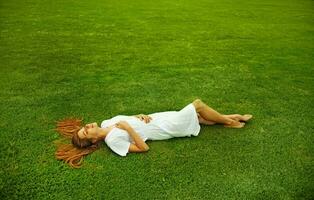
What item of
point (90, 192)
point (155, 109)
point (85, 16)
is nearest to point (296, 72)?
point (155, 109)

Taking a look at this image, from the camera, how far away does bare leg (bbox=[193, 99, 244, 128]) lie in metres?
5.02

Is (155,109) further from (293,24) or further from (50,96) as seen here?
(293,24)

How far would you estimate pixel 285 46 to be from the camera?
846cm

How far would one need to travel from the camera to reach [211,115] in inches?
200

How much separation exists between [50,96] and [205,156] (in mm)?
2457

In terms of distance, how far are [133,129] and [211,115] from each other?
98 centimetres

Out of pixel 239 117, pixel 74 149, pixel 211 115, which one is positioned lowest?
pixel 74 149

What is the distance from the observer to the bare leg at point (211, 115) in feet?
16.5

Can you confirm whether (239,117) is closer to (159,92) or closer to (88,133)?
(159,92)

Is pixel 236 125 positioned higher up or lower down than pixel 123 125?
lower down

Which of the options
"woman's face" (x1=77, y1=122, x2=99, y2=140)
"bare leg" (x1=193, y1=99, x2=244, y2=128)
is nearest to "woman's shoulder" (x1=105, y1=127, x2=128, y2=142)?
"woman's face" (x1=77, y1=122, x2=99, y2=140)

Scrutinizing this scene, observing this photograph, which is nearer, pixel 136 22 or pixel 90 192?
pixel 90 192

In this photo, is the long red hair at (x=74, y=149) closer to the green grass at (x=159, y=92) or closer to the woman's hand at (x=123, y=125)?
the green grass at (x=159, y=92)

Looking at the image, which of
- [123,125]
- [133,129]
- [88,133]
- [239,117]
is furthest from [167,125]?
[239,117]
